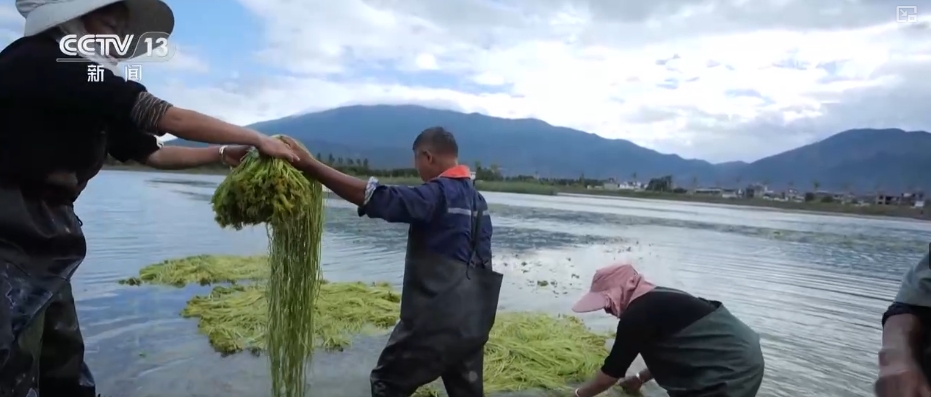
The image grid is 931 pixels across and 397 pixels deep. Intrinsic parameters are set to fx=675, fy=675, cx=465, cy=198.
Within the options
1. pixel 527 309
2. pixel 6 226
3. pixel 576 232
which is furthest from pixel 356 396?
pixel 576 232

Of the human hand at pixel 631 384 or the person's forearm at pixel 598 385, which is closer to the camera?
the person's forearm at pixel 598 385

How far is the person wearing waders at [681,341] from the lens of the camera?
3.78 meters

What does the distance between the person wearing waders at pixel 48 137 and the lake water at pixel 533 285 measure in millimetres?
2911

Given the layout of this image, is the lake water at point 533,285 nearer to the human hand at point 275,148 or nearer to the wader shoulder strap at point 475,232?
the wader shoulder strap at point 475,232

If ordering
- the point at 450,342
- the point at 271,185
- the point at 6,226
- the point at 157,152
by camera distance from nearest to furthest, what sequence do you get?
1. the point at 6,226
2. the point at 271,185
3. the point at 157,152
4. the point at 450,342

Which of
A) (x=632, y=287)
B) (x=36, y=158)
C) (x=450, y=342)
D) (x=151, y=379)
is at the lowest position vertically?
(x=151, y=379)

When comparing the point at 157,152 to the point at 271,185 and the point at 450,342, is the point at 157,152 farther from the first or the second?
the point at 450,342

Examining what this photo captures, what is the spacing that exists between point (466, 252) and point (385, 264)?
9.10 metres

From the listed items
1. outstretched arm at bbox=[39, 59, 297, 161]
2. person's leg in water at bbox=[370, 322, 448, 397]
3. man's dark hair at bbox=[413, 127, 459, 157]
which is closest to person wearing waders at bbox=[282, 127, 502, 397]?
person's leg in water at bbox=[370, 322, 448, 397]

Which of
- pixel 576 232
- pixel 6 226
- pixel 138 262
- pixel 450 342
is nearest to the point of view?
pixel 6 226

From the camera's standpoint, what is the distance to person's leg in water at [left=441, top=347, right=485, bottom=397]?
13.2 ft

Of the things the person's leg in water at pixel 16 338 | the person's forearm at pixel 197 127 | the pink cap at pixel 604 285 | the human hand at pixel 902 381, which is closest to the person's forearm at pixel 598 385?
the pink cap at pixel 604 285

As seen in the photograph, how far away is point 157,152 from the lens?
351cm

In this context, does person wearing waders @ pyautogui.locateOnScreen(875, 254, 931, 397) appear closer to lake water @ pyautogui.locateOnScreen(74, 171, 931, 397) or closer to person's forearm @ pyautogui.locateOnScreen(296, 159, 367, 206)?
person's forearm @ pyautogui.locateOnScreen(296, 159, 367, 206)
